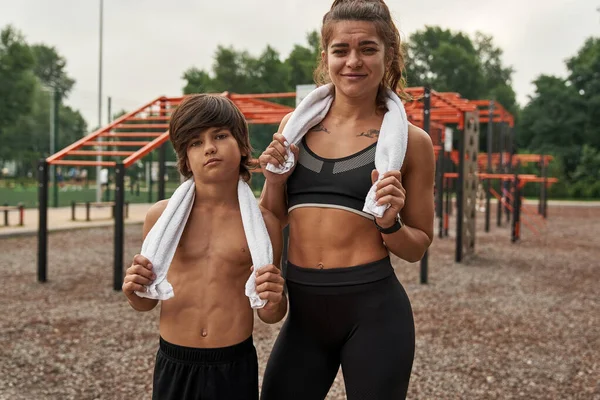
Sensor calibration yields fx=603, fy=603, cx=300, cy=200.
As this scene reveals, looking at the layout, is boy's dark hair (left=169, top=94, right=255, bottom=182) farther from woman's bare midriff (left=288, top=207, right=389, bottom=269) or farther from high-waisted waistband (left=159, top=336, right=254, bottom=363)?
high-waisted waistband (left=159, top=336, right=254, bottom=363)

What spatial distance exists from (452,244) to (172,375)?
34.5 ft

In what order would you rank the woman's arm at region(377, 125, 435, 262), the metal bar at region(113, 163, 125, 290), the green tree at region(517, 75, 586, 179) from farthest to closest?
the green tree at region(517, 75, 586, 179) → the metal bar at region(113, 163, 125, 290) → the woman's arm at region(377, 125, 435, 262)

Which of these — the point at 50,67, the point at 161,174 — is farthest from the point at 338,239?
the point at 50,67

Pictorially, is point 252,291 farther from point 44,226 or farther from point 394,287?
point 44,226

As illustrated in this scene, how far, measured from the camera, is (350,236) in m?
1.71

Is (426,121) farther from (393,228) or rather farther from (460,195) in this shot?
(393,228)

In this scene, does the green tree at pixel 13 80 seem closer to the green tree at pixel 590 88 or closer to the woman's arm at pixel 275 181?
the woman's arm at pixel 275 181

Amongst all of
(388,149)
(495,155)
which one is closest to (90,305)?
(388,149)

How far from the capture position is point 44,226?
6895 mm

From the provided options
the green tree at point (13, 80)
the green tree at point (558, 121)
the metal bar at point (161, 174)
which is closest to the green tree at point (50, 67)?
the green tree at point (13, 80)

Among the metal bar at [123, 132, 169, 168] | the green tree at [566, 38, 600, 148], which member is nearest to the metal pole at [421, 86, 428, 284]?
the metal bar at [123, 132, 169, 168]

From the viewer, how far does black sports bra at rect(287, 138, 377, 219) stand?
1.68m

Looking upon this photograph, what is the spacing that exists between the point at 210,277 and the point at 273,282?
0.81 ft

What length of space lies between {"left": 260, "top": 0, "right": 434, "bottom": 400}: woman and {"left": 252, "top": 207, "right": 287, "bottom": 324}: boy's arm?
0.06 meters
